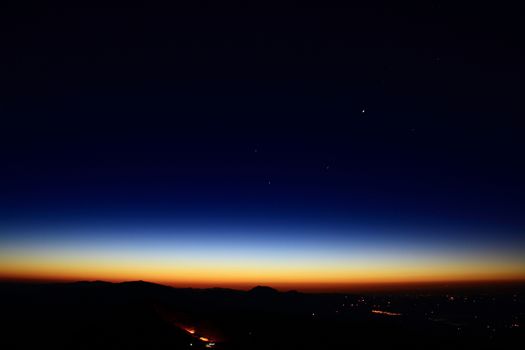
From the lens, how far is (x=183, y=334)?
64000 millimetres

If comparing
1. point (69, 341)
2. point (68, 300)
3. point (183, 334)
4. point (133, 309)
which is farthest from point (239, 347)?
point (68, 300)

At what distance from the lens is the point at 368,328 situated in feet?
352

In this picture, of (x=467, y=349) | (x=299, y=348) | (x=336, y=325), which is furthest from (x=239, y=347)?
(x=467, y=349)

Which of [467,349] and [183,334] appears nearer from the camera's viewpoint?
[183,334]

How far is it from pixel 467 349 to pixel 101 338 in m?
90.5

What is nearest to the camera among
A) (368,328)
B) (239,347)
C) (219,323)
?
(239,347)

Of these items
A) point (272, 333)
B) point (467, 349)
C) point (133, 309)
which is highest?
point (133, 309)

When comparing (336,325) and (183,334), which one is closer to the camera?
(183,334)

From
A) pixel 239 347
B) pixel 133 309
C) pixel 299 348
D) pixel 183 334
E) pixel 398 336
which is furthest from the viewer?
pixel 398 336

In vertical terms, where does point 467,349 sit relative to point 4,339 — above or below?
below

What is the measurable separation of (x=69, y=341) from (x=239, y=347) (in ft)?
88.1

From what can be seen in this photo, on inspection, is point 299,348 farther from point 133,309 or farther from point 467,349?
point 467,349

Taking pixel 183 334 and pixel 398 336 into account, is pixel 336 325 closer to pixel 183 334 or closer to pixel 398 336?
pixel 398 336

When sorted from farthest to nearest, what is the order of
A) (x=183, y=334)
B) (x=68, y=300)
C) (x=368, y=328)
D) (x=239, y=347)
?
(x=68, y=300), (x=368, y=328), (x=183, y=334), (x=239, y=347)
